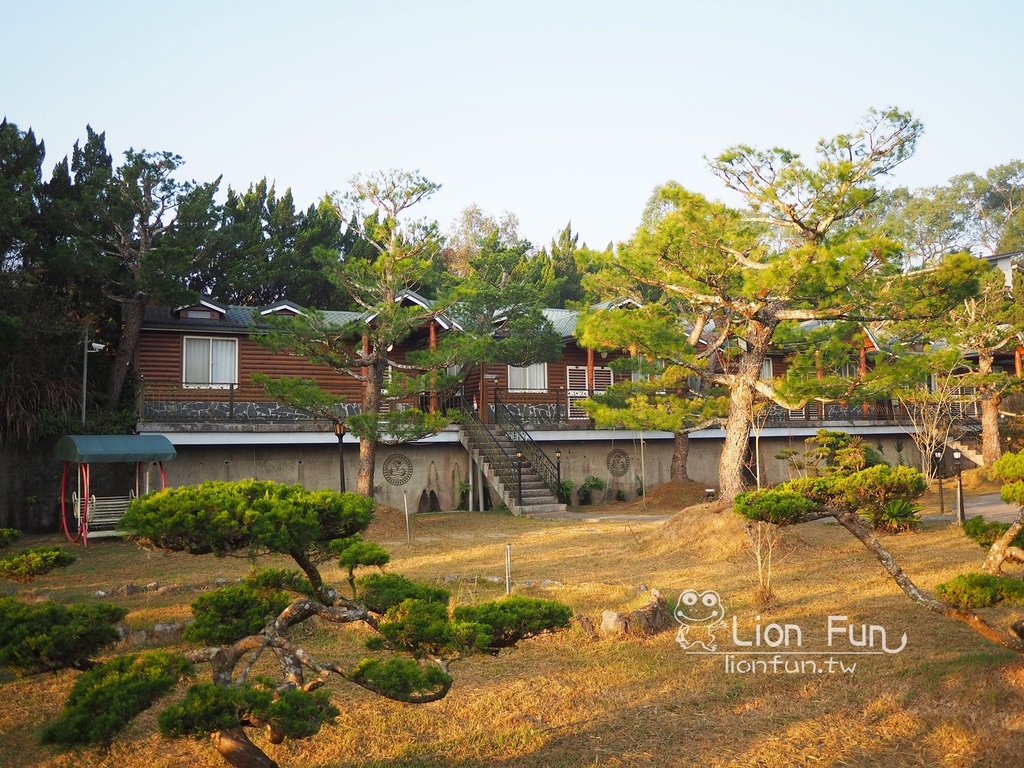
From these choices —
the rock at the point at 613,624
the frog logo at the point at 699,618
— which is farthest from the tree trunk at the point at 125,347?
the rock at the point at 613,624

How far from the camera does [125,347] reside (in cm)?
1986

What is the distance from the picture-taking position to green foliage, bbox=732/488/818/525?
6984 millimetres

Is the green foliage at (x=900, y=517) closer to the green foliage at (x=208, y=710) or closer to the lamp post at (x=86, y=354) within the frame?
the green foliage at (x=208, y=710)

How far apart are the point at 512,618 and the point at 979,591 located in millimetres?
3692

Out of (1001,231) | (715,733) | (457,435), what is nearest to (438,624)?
(715,733)

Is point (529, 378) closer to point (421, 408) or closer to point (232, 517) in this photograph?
point (421, 408)

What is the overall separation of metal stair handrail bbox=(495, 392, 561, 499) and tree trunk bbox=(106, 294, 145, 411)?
8989 millimetres

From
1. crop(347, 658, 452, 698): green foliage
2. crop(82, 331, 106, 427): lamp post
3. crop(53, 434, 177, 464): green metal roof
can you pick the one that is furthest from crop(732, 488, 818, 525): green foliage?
crop(82, 331, 106, 427): lamp post

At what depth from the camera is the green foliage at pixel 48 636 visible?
4.58 m

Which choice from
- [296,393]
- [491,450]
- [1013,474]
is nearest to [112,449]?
[296,393]

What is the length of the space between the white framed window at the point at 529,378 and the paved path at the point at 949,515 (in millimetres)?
5868

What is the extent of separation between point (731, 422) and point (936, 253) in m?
41.8

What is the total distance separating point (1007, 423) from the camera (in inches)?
1062

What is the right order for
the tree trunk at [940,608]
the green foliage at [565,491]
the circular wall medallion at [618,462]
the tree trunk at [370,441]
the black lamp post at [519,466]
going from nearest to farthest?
the tree trunk at [940,608] < the tree trunk at [370,441] < the black lamp post at [519,466] < the green foliage at [565,491] < the circular wall medallion at [618,462]
